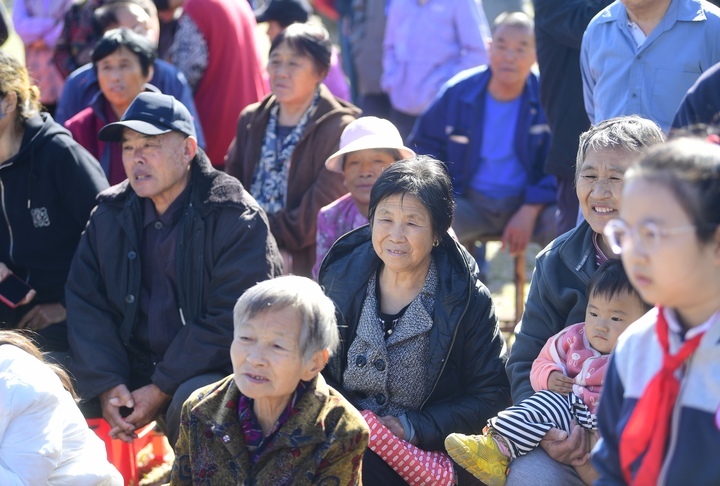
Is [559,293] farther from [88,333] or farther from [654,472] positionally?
[88,333]

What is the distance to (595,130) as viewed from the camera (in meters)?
3.46

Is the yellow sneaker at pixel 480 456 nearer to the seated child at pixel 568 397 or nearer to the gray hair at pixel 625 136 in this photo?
the seated child at pixel 568 397

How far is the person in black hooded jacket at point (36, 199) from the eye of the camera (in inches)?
182

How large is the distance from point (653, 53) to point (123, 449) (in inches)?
119

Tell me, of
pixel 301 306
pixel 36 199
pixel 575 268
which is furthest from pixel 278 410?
pixel 36 199

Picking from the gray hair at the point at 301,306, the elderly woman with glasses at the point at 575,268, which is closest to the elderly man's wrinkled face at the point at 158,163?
the gray hair at the point at 301,306

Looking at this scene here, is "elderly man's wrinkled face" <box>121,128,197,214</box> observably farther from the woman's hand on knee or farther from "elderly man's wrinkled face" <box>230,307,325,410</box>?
the woman's hand on knee

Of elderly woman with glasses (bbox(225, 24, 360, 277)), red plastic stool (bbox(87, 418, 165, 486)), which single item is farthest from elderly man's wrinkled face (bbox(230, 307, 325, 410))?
elderly woman with glasses (bbox(225, 24, 360, 277))

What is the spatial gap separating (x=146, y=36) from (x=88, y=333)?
268 cm

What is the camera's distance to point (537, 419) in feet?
10.5

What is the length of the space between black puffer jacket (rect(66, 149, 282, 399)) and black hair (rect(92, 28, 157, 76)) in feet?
5.00

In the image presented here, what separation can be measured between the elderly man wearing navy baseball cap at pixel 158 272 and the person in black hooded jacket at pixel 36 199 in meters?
0.40

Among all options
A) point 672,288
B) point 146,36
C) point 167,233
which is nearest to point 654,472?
point 672,288

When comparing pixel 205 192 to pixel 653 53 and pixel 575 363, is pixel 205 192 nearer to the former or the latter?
pixel 575 363
